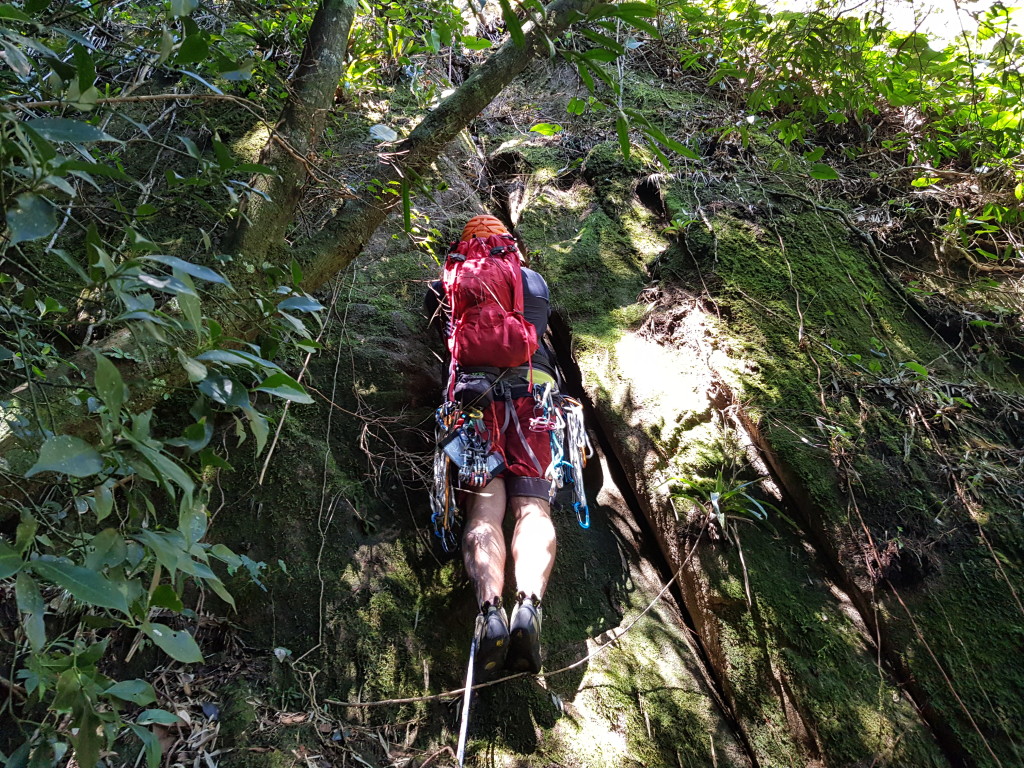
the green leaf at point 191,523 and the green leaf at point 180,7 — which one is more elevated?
the green leaf at point 180,7

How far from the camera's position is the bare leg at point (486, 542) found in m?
2.64

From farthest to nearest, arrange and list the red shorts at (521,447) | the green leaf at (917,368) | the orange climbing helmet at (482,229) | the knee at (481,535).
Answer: the orange climbing helmet at (482,229)
the green leaf at (917,368)
the red shorts at (521,447)
the knee at (481,535)

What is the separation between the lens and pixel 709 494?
10.3 ft

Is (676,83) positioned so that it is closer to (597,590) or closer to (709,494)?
(709,494)

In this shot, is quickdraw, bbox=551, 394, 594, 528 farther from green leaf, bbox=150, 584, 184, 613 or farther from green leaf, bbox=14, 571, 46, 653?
green leaf, bbox=14, 571, 46, 653

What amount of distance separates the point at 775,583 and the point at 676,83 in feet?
16.9

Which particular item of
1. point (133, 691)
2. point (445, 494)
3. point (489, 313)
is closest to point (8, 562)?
point (133, 691)

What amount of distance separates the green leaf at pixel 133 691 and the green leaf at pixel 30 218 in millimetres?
877

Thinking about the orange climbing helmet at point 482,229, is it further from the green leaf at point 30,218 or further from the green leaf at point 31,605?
the green leaf at point 31,605

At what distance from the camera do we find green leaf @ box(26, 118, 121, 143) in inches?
40.0

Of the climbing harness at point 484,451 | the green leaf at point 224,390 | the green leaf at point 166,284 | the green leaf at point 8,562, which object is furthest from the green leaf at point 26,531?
the climbing harness at point 484,451

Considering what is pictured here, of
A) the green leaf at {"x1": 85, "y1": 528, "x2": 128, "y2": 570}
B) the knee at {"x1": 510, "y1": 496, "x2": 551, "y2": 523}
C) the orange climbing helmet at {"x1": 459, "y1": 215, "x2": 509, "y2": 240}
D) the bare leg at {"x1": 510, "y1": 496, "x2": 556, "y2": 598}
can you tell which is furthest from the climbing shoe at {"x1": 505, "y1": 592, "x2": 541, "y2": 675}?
the orange climbing helmet at {"x1": 459, "y1": 215, "x2": 509, "y2": 240}

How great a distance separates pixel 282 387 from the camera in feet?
4.03

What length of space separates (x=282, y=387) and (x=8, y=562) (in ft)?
1.65
